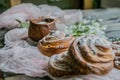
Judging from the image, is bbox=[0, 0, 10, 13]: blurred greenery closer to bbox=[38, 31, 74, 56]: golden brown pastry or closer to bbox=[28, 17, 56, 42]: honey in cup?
bbox=[28, 17, 56, 42]: honey in cup

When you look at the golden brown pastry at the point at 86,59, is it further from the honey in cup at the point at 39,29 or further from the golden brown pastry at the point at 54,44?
the honey in cup at the point at 39,29

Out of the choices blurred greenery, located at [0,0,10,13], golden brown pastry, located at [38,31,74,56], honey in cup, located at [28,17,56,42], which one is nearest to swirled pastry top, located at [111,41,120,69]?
golden brown pastry, located at [38,31,74,56]

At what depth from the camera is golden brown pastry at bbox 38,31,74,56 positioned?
160cm

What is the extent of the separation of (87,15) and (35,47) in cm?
100

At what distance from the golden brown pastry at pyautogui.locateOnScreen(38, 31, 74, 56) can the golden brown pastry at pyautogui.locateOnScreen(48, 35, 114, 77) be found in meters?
0.20


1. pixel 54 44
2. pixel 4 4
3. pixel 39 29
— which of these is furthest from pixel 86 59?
pixel 4 4

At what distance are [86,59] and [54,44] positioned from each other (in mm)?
349

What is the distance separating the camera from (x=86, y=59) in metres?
1.31

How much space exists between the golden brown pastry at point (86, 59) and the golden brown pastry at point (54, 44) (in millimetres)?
197

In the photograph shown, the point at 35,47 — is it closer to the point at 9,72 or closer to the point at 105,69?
the point at 9,72

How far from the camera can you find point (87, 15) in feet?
8.86

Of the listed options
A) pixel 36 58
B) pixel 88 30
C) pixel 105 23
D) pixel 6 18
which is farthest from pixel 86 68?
pixel 6 18

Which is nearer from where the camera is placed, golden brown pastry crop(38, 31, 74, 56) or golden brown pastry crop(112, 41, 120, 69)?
golden brown pastry crop(112, 41, 120, 69)

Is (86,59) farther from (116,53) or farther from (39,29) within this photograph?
(39,29)
